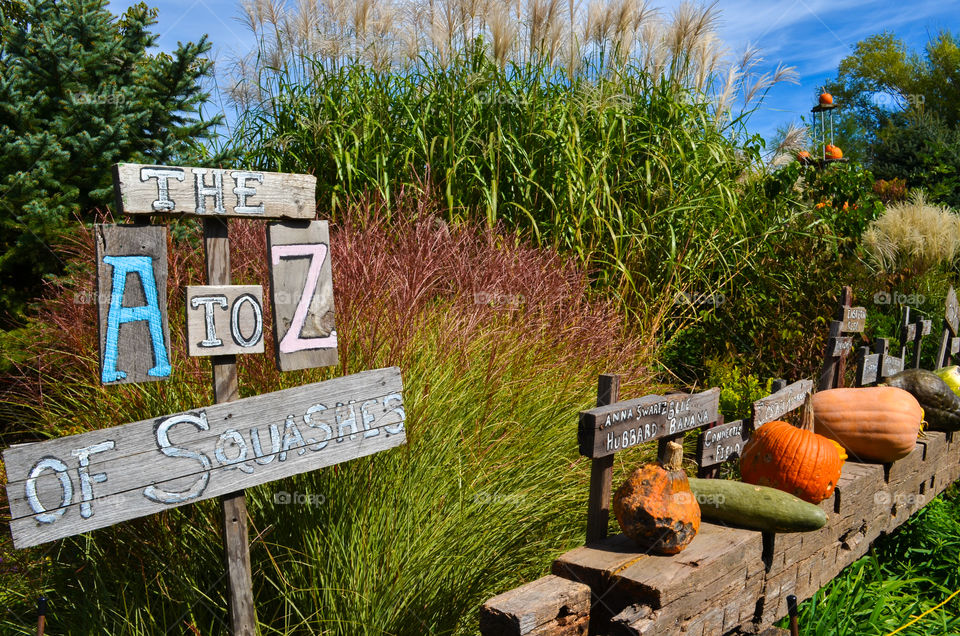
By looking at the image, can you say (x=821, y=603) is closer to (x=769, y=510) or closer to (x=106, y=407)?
(x=769, y=510)

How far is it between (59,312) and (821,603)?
4.19m

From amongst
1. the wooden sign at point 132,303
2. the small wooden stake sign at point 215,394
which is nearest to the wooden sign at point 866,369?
the small wooden stake sign at point 215,394

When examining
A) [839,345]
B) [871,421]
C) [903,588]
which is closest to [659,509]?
[871,421]

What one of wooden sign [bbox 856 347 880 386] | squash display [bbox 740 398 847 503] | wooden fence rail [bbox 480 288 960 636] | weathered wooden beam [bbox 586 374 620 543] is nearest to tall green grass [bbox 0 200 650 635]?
weathered wooden beam [bbox 586 374 620 543]

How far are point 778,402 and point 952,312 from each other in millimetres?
2804

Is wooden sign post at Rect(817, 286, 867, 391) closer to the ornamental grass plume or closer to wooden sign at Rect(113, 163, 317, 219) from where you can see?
the ornamental grass plume

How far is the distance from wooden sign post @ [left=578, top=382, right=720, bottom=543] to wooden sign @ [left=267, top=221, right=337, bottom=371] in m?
0.91

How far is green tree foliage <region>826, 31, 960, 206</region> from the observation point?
16766 mm

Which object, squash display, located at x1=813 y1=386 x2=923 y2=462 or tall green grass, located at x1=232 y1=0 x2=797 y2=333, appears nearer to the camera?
squash display, located at x1=813 y1=386 x2=923 y2=462

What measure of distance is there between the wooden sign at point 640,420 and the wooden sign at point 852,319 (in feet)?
5.52

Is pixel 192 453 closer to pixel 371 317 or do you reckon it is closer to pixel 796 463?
pixel 371 317

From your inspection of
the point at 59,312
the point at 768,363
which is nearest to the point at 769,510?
the point at 768,363

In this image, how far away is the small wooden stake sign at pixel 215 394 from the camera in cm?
174

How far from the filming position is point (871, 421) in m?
3.64
